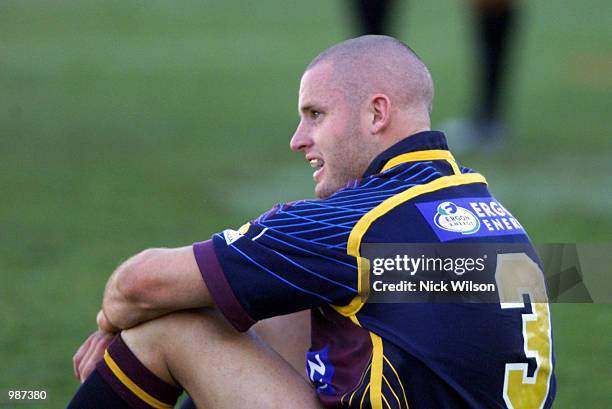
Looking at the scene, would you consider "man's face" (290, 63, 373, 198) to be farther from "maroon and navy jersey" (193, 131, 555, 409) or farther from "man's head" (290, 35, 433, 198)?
"maroon and navy jersey" (193, 131, 555, 409)

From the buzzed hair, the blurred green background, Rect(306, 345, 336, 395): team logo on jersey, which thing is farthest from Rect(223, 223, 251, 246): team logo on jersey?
the blurred green background

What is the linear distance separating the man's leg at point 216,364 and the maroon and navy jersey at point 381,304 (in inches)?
4.0

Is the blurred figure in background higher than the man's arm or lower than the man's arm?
lower

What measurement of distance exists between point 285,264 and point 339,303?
0.52 feet

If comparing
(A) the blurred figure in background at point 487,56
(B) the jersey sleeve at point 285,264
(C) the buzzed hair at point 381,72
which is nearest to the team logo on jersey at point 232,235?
(B) the jersey sleeve at point 285,264

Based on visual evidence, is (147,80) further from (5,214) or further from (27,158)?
(5,214)

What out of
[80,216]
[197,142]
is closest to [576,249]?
[80,216]

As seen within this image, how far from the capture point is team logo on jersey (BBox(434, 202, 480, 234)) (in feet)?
9.12

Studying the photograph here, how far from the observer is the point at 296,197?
269 inches

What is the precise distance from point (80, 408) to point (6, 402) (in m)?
0.85

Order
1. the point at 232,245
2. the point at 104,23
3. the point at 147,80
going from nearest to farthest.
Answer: the point at 232,245 < the point at 147,80 < the point at 104,23

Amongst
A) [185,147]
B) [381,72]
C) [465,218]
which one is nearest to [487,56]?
[185,147]

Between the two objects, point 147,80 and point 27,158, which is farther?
point 147,80

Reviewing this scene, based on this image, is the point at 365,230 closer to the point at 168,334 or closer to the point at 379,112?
the point at 379,112
